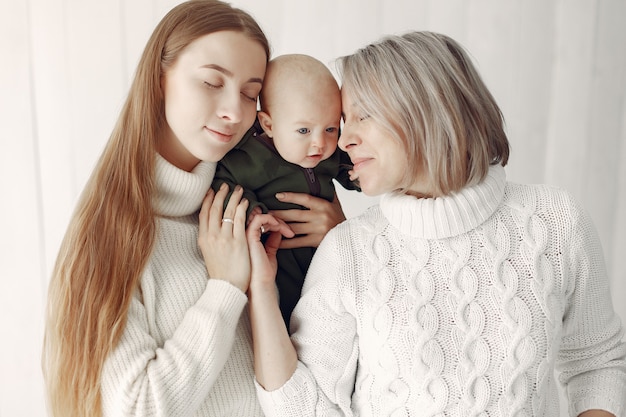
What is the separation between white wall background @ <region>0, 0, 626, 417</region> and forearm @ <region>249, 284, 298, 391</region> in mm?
1037

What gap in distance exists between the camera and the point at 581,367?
175 centimetres

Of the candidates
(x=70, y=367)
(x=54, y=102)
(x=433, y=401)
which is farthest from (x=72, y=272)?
(x=54, y=102)

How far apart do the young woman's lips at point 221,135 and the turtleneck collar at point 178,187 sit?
11 centimetres

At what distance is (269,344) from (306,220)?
0.38 meters

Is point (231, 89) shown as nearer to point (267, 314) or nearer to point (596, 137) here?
point (267, 314)

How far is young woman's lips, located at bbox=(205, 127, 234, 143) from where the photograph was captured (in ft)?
5.48

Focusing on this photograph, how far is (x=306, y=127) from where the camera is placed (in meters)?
1.70

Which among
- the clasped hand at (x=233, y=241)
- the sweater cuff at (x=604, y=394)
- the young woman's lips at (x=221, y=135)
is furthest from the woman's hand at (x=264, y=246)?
the sweater cuff at (x=604, y=394)

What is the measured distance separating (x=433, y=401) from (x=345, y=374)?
0.23 m

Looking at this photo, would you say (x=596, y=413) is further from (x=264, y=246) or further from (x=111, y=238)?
(x=111, y=238)

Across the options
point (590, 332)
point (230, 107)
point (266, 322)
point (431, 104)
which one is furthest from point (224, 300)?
point (590, 332)

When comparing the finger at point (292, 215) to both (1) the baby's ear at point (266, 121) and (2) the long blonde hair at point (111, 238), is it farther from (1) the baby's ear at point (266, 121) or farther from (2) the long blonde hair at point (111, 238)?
(2) the long blonde hair at point (111, 238)

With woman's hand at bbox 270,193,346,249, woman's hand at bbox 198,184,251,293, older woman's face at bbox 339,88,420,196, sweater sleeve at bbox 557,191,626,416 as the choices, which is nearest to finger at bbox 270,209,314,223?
woman's hand at bbox 270,193,346,249

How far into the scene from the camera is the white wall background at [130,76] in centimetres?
251
